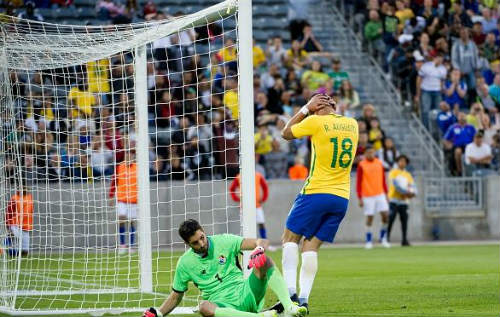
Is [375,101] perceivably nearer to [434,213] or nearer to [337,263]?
[434,213]

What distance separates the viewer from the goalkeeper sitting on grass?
30.0ft

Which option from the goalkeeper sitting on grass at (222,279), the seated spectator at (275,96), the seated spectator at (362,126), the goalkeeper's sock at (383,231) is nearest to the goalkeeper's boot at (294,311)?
the goalkeeper sitting on grass at (222,279)

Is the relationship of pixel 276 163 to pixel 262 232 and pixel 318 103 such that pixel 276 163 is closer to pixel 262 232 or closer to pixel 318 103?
pixel 262 232

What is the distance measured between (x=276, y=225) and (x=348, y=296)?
1178 cm

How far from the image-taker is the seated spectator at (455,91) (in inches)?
1105

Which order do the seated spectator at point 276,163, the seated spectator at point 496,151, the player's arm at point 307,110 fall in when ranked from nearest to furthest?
the player's arm at point 307,110
the seated spectator at point 276,163
the seated spectator at point 496,151

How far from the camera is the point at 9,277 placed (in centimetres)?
1471

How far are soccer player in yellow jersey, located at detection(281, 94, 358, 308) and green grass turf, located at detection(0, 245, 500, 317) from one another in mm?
725

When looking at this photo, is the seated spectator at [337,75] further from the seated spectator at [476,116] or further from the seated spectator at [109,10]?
the seated spectator at [109,10]

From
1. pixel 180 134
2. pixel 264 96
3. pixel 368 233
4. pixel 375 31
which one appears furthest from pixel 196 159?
pixel 375 31

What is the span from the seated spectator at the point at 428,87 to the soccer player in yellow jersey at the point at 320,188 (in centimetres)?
1723

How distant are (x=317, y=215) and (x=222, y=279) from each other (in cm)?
169

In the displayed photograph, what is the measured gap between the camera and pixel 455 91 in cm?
2822

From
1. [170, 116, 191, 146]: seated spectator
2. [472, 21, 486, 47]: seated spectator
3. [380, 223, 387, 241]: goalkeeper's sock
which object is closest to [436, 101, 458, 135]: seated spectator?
[472, 21, 486, 47]: seated spectator
